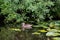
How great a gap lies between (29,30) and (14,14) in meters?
0.92

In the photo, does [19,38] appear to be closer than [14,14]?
Yes

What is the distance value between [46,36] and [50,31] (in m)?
0.43

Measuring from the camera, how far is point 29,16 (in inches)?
344

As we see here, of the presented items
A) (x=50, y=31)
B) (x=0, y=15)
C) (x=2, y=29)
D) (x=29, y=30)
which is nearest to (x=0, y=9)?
(x=0, y=15)

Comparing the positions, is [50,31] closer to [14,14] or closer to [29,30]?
[29,30]

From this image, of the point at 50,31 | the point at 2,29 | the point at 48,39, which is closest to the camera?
the point at 48,39

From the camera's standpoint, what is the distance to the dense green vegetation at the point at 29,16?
7719 millimetres

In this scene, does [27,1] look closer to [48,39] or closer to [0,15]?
[0,15]

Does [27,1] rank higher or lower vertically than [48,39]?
higher

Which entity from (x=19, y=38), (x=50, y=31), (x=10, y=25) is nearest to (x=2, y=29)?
(x=10, y=25)

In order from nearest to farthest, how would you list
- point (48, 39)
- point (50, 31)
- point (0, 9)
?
point (48, 39)
point (50, 31)
point (0, 9)

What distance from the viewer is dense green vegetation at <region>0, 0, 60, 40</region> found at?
772 centimetres

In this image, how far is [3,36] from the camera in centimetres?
720

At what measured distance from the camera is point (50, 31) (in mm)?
7445
